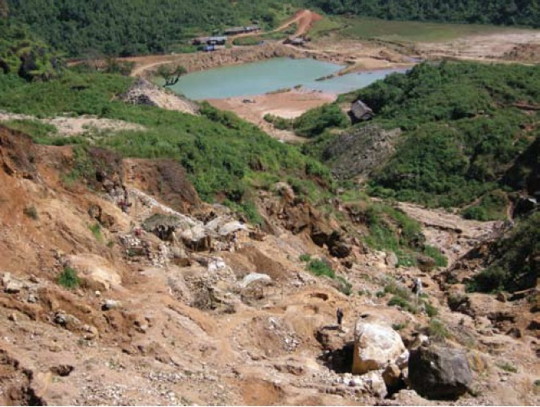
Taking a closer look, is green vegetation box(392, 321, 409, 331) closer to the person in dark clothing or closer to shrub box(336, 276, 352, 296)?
the person in dark clothing

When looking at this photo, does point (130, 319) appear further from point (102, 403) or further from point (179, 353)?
point (102, 403)

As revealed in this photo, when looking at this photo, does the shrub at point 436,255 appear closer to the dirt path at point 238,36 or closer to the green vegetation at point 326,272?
the green vegetation at point 326,272

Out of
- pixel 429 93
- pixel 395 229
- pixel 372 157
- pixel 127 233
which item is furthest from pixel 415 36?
pixel 127 233

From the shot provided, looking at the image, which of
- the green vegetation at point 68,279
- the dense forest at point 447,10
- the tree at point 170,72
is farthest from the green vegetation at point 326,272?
the dense forest at point 447,10

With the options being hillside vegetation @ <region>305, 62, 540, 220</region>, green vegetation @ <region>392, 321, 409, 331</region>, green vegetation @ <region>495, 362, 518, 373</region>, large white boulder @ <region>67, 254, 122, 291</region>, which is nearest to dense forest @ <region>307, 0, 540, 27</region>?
hillside vegetation @ <region>305, 62, 540, 220</region>

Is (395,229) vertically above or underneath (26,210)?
underneath
